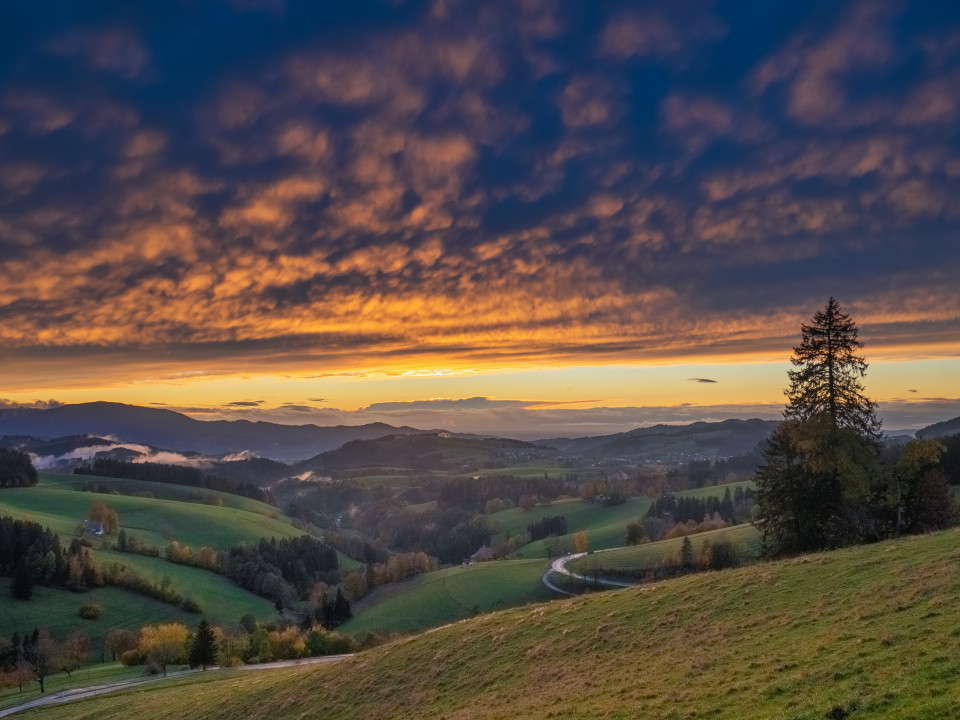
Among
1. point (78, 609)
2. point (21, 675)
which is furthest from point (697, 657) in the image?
point (78, 609)

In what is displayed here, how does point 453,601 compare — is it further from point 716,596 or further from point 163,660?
point 716,596

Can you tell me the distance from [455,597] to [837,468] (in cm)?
12015

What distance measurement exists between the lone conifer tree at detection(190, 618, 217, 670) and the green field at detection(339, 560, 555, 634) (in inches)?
2247

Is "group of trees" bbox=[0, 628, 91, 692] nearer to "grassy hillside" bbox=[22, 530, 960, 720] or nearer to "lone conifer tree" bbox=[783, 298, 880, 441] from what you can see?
"grassy hillside" bbox=[22, 530, 960, 720]

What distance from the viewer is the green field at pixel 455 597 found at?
146375mm

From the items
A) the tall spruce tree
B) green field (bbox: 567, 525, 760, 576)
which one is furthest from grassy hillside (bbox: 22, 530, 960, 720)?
green field (bbox: 567, 525, 760, 576)

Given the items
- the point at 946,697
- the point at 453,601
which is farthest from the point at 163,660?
the point at 946,697

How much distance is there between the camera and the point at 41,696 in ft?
263

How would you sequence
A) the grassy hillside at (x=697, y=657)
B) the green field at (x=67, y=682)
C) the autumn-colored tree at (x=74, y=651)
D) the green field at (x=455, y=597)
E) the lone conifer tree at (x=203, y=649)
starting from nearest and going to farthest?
the grassy hillside at (x=697, y=657), the green field at (x=67, y=682), the lone conifer tree at (x=203, y=649), the autumn-colored tree at (x=74, y=651), the green field at (x=455, y=597)

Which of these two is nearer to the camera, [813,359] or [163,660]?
[813,359]

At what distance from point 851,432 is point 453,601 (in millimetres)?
119582

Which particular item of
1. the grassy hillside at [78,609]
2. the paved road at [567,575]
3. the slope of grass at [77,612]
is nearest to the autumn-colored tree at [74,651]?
the slope of grass at [77,612]

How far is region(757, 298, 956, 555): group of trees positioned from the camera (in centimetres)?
5584

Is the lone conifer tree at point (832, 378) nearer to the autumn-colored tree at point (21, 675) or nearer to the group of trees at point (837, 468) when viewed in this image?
the group of trees at point (837, 468)
